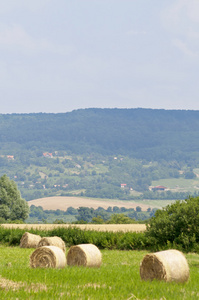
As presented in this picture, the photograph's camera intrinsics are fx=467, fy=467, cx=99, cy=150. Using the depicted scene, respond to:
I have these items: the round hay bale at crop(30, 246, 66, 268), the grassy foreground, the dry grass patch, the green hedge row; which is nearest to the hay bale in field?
the grassy foreground

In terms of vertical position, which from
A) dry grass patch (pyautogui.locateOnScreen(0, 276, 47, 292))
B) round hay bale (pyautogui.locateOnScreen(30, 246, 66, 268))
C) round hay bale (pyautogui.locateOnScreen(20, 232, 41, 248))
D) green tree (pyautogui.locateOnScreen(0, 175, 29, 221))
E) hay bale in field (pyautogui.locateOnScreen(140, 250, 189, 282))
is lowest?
green tree (pyautogui.locateOnScreen(0, 175, 29, 221))

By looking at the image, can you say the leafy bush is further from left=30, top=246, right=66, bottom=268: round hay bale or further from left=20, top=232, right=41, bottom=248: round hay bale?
left=30, top=246, right=66, bottom=268: round hay bale

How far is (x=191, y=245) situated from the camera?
26359 millimetres

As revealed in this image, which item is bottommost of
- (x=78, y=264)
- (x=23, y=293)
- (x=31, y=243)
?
(x=31, y=243)

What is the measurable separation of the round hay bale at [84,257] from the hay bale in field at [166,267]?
4.15 metres

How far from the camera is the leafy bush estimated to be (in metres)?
26.3

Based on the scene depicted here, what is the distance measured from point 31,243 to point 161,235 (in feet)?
27.4

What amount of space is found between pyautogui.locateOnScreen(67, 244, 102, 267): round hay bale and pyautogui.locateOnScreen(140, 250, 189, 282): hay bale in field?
4153 mm

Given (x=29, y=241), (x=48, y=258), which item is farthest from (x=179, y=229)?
(x=48, y=258)

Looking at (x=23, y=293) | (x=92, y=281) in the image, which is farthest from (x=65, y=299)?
(x=92, y=281)

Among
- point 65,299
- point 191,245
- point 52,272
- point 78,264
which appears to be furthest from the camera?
point 191,245

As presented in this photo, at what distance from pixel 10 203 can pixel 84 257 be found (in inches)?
2598

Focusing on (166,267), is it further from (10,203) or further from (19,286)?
(10,203)

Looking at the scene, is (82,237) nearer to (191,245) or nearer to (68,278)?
(191,245)
